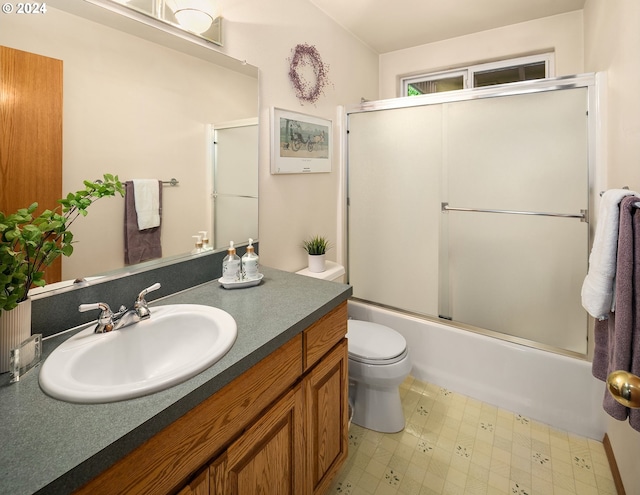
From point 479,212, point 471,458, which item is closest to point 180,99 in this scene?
point 479,212

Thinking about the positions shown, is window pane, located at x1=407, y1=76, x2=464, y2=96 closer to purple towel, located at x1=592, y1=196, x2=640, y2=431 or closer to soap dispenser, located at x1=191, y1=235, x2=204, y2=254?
purple towel, located at x1=592, y1=196, x2=640, y2=431

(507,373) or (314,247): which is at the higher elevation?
(314,247)

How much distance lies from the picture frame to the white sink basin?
1.05m

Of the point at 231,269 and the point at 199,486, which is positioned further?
the point at 231,269

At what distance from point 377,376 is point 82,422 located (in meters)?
1.35

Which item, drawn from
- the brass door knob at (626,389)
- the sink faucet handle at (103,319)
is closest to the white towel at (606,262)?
the brass door knob at (626,389)

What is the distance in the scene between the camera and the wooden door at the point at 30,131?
0.93 meters

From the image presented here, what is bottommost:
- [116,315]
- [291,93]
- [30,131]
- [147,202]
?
[116,315]

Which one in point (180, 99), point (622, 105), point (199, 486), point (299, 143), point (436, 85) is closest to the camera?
point (199, 486)

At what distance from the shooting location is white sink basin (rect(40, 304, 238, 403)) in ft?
2.46

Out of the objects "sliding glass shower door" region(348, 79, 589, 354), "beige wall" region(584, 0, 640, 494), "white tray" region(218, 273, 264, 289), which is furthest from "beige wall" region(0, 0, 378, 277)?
"beige wall" region(584, 0, 640, 494)

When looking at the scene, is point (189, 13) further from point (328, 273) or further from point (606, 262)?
point (606, 262)

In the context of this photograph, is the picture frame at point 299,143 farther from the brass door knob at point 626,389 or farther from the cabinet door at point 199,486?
the brass door knob at point 626,389

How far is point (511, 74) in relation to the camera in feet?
8.71
